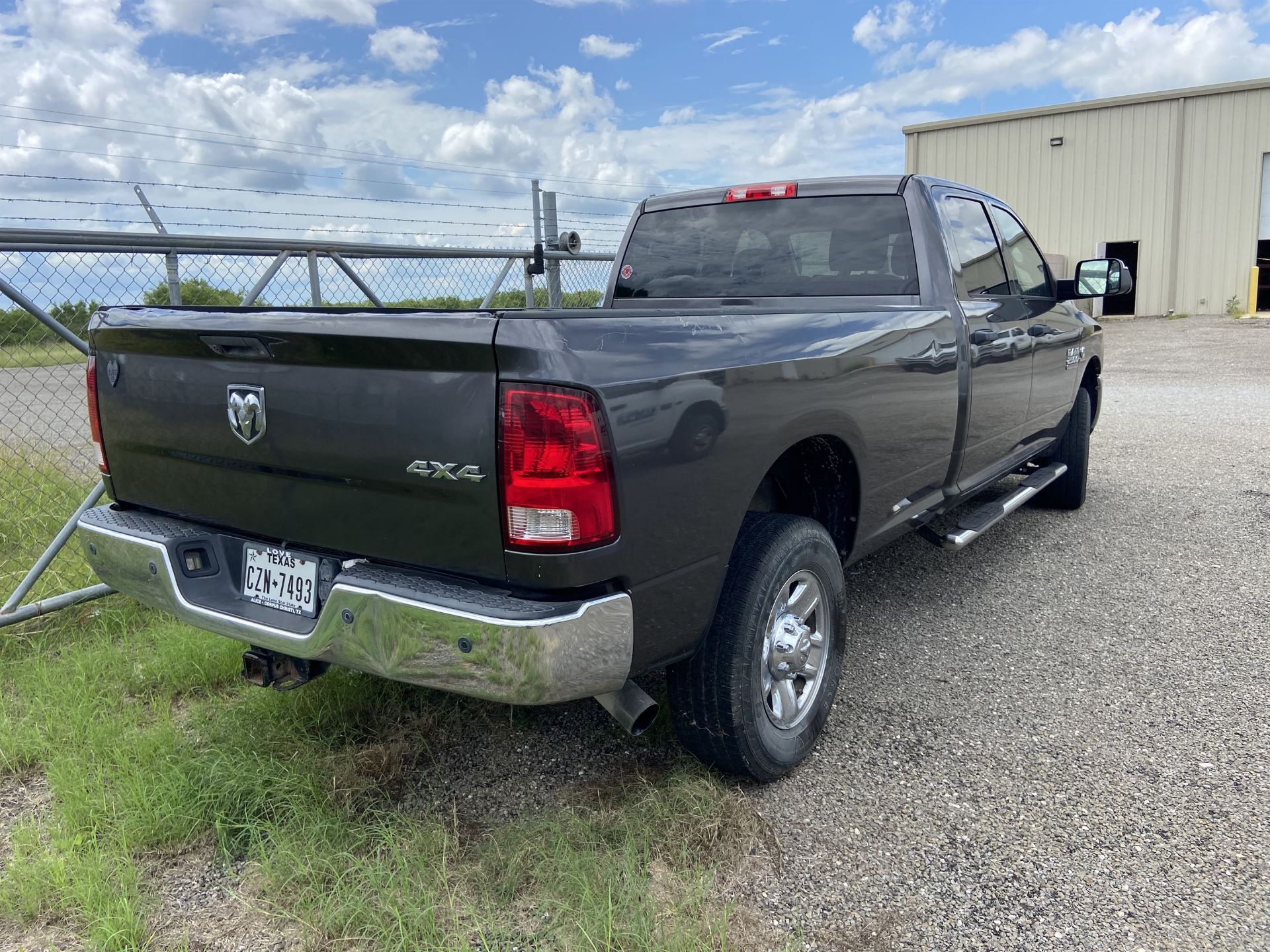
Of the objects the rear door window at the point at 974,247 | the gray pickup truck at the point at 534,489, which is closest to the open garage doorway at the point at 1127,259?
the rear door window at the point at 974,247

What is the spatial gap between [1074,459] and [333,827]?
199 inches

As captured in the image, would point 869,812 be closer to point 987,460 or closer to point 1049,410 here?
point 987,460

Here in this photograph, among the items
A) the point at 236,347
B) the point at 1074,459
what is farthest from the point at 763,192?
the point at 1074,459

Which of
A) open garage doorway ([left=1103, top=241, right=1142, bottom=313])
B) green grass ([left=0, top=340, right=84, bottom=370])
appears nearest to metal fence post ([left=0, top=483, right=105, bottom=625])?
green grass ([left=0, top=340, right=84, bottom=370])

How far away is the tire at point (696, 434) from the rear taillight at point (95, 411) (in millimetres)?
1936

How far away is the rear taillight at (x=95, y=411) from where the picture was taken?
296 cm

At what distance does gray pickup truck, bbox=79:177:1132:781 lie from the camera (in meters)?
2.07

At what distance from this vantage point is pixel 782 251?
13.6 ft

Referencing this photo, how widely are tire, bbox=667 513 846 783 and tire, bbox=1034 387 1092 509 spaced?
353 cm

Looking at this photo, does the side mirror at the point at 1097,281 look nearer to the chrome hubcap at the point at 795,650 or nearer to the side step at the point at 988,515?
the side step at the point at 988,515

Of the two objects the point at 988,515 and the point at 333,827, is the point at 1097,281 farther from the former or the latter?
the point at 333,827

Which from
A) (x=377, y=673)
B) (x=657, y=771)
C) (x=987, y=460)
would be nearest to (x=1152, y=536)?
(x=987, y=460)

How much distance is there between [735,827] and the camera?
259 centimetres

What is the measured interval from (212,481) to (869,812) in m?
2.12
